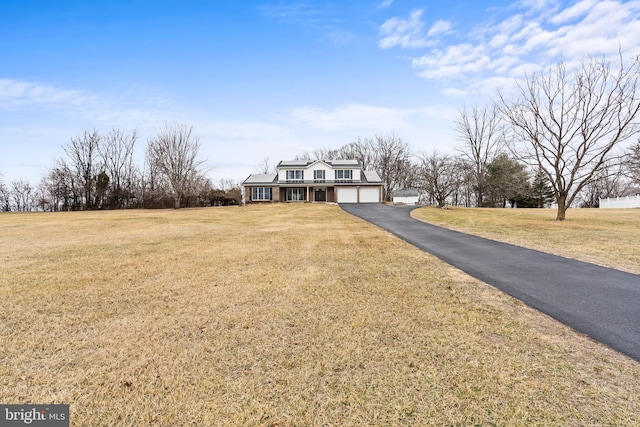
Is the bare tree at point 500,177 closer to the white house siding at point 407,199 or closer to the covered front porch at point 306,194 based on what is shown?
the white house siding at point 407,199

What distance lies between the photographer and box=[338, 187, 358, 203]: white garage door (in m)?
36.8

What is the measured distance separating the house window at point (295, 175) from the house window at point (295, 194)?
1.40 meters

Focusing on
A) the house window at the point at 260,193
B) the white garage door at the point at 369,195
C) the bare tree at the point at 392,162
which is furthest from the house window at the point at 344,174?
→ the bare tree at the point at 392,162

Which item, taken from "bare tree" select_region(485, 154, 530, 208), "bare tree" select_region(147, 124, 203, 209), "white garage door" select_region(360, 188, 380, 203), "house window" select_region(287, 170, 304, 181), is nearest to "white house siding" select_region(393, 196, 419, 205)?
"white garage door" select_region(360, 188, 380, 203)

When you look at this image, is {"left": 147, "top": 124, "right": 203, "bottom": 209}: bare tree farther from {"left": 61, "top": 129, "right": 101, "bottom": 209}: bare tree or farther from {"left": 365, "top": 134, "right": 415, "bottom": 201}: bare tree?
{"left": 365, "top": 134, "right": 415, "bottom": 201}: bare tree

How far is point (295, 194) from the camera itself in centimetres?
3841

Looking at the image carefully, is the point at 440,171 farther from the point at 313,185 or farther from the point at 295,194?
the point at 295,194

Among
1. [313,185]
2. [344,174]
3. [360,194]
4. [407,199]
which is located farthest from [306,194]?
[407,199]

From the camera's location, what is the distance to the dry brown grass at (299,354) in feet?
7.09

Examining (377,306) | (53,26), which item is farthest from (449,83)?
(53,26)

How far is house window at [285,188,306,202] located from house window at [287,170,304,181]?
1396mm

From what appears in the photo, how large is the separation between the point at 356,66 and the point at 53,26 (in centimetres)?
1731

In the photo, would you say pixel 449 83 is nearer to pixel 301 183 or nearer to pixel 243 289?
pixel 243 289

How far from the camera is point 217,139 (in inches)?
1511
